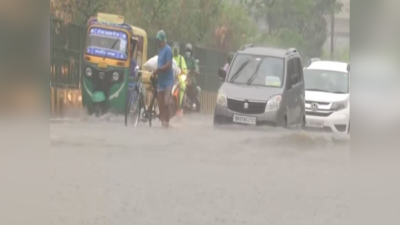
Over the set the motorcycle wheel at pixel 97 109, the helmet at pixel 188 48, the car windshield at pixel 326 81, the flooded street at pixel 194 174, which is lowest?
the flooded street at pixel 194 174

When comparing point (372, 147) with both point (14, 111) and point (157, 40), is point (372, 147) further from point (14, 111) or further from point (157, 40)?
point (14, 111)

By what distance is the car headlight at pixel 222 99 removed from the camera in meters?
3.90

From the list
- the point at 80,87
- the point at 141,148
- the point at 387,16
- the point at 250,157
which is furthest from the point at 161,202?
the point at 387,16

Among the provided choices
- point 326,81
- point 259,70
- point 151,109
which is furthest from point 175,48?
point 326,81

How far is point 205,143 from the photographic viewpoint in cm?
395

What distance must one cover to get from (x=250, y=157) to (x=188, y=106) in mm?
500

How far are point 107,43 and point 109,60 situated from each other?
11cm

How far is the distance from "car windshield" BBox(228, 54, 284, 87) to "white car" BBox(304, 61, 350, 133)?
173 mm

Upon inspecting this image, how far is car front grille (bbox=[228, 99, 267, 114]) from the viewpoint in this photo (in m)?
3.89

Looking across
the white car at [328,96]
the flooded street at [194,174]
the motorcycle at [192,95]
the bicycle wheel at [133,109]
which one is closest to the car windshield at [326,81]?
the white car at [328,96]

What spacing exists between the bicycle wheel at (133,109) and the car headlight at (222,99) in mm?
530

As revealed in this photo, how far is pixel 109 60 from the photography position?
4051 millimetres

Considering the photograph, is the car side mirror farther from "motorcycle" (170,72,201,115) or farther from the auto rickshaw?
the auto rickshaw

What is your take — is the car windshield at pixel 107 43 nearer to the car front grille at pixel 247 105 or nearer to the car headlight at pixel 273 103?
the car front grille at pixel 247 105
